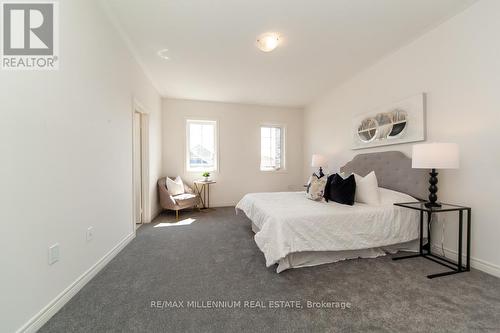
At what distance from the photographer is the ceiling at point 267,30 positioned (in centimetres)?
203

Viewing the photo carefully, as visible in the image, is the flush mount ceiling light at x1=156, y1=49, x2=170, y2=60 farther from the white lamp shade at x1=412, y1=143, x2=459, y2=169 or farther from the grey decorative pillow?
the white lamp shade at x1=412, y1=143, x2=459, y2=169

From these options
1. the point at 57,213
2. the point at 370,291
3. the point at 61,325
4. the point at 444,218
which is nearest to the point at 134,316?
the point at 61,325

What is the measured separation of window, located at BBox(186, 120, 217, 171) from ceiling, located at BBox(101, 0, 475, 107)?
1324 millimetres

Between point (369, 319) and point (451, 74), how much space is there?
8.69 ft

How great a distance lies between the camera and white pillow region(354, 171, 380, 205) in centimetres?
253

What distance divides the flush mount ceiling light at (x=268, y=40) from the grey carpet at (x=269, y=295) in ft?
8.46

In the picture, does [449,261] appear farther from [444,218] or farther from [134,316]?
[134,316]

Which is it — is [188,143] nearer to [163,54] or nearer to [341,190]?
[163,54]

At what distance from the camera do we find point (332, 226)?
84.0 inches

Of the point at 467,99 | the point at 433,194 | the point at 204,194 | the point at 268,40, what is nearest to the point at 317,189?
the point at 433,194

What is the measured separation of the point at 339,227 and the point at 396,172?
52.4 inches

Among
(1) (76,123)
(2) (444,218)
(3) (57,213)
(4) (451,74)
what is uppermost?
(4) (451,74)

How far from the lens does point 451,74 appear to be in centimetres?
222
